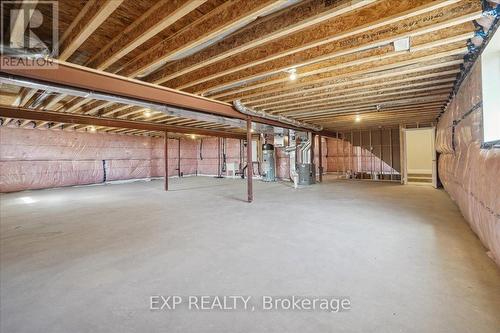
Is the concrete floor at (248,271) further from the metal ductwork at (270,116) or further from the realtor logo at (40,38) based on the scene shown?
the metal ductwork at (270,116)

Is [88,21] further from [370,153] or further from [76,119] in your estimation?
[370,153]

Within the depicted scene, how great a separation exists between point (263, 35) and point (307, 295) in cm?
231

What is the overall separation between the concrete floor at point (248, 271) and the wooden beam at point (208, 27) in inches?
83.4

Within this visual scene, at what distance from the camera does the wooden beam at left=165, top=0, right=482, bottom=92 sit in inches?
75.4

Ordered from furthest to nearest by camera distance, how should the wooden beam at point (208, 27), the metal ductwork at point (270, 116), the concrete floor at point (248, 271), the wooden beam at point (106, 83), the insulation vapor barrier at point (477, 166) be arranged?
the metal ductwork at point (270, 116) → the wooden beam at point (106, 83) → the insulation vapor barrier at point (477, 166) → the wooden beam at point (208, 27) → the concrete floor at point (248, 271)

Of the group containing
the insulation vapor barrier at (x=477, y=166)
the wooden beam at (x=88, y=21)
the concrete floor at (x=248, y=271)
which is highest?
the wooden beam at (x=88, y=21)

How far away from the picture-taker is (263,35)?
2.23m

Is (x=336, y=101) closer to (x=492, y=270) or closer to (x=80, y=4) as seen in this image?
(x=492, y=270)

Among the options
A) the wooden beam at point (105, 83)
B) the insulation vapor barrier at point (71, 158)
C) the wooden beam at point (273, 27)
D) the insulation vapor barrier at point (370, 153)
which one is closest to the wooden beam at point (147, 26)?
the wooden beam at point (105, 83)

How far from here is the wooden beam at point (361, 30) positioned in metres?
1.92

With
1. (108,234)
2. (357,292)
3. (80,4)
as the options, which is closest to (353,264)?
(357,292)

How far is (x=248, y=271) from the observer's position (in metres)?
1.96

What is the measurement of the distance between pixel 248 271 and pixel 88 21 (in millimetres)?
2455

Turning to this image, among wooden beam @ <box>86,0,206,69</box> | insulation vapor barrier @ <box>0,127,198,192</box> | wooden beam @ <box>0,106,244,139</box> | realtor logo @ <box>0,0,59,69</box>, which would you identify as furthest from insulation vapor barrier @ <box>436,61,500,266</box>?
insulation vapor barrier @ <box>0,127,198,192</box>
